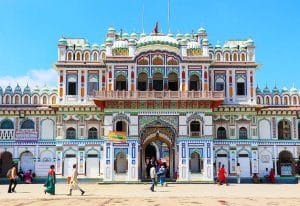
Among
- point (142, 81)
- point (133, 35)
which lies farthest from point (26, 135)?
point (133, 35)

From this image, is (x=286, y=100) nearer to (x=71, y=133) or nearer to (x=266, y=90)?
(x=266, y=90)

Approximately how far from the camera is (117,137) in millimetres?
35250

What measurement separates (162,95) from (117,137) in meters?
4.48

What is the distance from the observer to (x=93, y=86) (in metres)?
38.2

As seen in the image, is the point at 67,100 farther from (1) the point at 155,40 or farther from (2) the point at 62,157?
(1) the point at 155,40

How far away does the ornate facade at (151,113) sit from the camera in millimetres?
35406

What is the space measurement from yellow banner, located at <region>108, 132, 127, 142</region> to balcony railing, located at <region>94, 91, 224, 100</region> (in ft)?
8.48

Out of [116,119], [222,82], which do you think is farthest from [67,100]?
[222,82]

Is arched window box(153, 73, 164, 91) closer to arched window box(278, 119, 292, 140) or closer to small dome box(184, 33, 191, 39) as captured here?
small dome box(184, 33, 191, 39)

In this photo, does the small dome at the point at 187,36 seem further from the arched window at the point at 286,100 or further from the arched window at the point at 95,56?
the arched window at the point at 286,100

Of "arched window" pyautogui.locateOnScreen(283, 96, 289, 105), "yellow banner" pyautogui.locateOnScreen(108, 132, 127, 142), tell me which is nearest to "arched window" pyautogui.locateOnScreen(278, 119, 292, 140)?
"arched window" pyautogui.locateOnScreen(283, 96, 289, 105)

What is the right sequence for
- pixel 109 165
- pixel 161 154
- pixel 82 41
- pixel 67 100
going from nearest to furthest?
1. pixel 109 165
2. pixel 67 100
3. pixel 82 41
4. pixel 161 154

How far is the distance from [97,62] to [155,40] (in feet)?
16.6

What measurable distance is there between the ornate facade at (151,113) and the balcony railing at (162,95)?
0.24 feet
